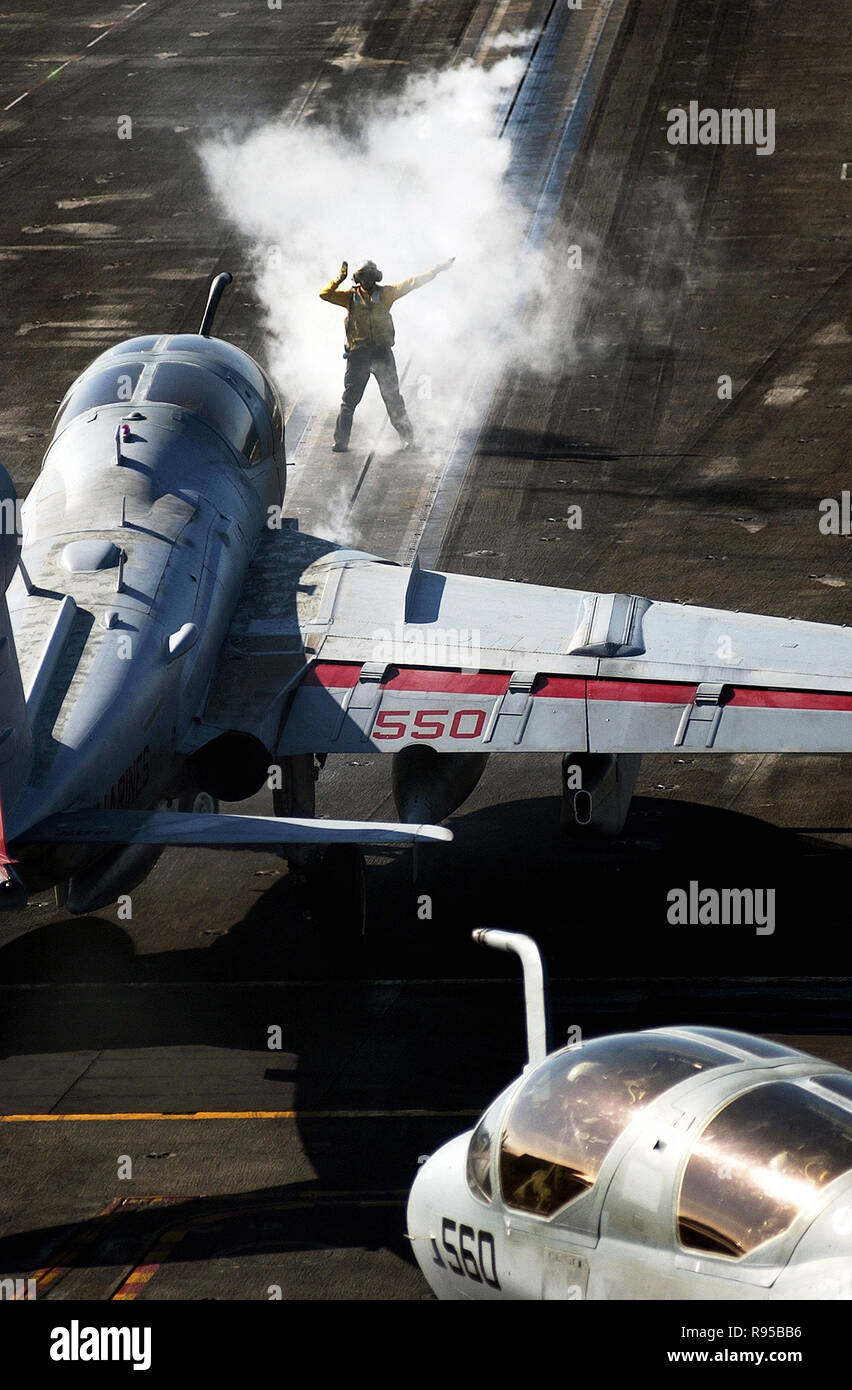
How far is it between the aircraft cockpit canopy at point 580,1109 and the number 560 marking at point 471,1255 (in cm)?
37

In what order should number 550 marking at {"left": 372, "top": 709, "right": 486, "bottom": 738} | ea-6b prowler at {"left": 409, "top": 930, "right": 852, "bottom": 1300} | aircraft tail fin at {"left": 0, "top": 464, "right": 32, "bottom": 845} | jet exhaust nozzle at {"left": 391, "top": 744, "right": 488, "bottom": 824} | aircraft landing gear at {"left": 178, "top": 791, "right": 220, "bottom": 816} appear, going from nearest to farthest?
ea-6b prowler at {"left": 409, "top": 930, "right": 852, "bottom": 1300} < aircraft tail fin at {"left": 0, "top": 464, "right": 32, "bottom": 845} < number 550 marking at {"left": 372, "top": 709, "right": 486, "bottom": 738} < jet exhaust nozzle at {"left": 391, "top": 744, "right": 488, "bottom": 824} < aircraft landing gear at {"left": 178, "top": 791, "right": 220, "bottom": 816}

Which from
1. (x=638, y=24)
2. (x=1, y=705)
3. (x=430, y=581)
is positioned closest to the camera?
(x=1, y=705)

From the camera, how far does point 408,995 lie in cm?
1756

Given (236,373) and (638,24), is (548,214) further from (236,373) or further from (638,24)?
(236,373)

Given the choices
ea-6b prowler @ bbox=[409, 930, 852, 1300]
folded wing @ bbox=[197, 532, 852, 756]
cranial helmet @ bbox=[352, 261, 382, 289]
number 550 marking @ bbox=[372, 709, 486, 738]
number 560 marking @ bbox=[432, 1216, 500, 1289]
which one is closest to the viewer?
ea-6b prowler @ bbox=[409, 930, 852, 1300]

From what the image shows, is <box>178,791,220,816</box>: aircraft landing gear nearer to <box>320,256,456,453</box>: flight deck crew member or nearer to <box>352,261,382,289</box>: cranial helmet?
<box>320,256,456,453</box>: flight deck crew member

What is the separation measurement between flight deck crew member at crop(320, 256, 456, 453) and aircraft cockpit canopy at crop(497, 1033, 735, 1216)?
64.5 feet

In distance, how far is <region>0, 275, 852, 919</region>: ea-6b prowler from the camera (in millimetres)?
16297

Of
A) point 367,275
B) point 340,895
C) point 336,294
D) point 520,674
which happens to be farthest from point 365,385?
point 340,895

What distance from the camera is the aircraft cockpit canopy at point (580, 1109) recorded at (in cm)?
1040

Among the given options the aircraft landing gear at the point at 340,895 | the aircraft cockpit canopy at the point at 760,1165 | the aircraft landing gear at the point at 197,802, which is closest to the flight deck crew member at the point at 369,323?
the aircraft landing gear at the point at 197,802

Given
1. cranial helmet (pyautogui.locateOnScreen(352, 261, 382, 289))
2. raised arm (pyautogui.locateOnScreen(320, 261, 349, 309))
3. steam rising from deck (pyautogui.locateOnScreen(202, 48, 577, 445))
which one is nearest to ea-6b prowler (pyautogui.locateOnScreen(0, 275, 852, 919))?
raised arm (pyautogui.locateOnScreen(320, 261, 349, 309))
